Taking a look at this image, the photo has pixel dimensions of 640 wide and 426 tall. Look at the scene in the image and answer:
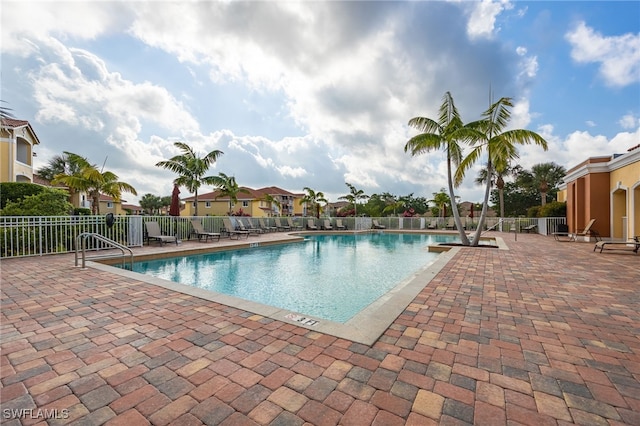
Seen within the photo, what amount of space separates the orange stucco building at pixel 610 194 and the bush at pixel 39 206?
66.9 feet

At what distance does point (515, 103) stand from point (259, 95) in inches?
435

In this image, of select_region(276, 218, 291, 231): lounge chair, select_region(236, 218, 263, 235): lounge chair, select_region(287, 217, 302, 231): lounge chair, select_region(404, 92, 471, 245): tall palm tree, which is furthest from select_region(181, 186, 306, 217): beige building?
select_region(404, 92, 471, 245): tall palm tree

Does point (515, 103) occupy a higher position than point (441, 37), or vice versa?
point (441, 37)

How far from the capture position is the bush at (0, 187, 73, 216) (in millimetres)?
8375

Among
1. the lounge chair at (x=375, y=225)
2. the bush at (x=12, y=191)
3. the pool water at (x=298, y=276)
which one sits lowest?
the pool water at (x=298, y=276)

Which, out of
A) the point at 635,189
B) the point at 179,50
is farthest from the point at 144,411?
the point at 635,189

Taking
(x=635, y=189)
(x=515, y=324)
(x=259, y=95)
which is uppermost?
(x=259, y=95)

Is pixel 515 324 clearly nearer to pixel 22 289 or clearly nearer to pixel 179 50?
pixel 22 289

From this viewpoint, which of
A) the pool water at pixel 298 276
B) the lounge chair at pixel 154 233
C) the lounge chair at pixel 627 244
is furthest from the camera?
the lounge chair at pixel 154 233

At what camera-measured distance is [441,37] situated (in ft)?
33.0

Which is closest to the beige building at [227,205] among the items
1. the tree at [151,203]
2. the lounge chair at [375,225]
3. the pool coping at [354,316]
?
the tree at [151,203]

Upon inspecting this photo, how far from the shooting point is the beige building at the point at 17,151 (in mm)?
16391

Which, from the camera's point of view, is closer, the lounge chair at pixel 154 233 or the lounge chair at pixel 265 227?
the lounge chair at pixel 154 233

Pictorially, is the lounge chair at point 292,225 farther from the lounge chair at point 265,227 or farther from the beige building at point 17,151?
the beige building at point 17,151
